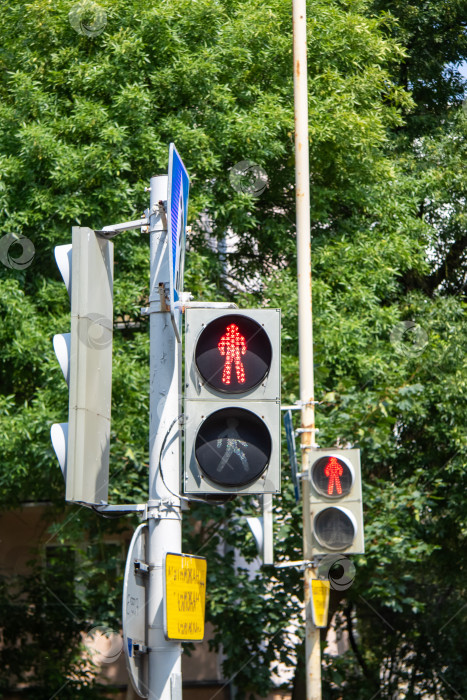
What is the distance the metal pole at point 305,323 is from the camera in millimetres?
8758

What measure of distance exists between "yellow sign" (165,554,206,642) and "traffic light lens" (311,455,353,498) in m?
3.61

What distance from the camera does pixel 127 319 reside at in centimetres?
1369

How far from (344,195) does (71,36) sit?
4.19 metres

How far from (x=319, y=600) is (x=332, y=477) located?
4.32 feet

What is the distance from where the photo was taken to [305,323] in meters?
9.60

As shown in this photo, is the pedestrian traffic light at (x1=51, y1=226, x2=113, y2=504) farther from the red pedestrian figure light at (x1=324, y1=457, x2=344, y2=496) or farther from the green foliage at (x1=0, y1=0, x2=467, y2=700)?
the green foliage at (x1=0, y1=0, x2=467, y2=700)

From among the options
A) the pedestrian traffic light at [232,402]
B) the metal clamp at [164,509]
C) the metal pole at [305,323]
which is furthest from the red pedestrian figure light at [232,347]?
the metal pole at [305,323]

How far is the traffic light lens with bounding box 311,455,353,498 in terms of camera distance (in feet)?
26.5

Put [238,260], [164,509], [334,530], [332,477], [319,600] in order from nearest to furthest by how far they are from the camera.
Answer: [164,509]
[334,530]
[332,477]
[319,600]
[238,260]

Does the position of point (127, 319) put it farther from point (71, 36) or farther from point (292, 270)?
point (71, 36)

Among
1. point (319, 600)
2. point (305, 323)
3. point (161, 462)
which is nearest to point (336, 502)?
point (319, 600)

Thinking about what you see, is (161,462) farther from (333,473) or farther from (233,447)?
(333,473)

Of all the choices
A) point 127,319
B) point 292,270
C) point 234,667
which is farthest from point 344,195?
point 234,667

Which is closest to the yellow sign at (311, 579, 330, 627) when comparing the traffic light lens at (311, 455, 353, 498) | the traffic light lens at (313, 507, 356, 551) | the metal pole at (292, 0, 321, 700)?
the metal pole at (292, 0, 321, 700)
